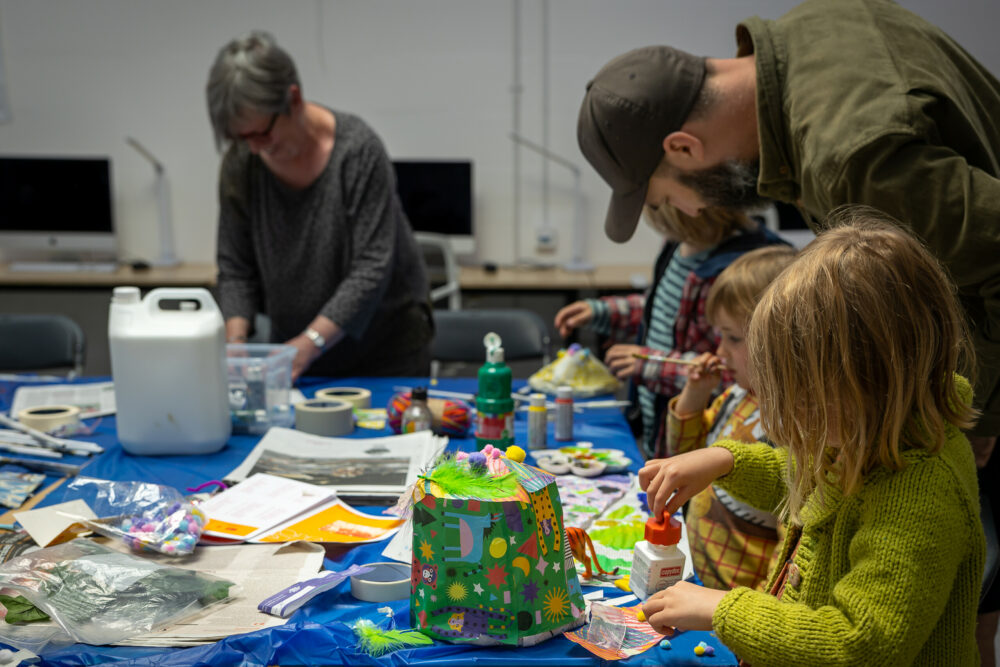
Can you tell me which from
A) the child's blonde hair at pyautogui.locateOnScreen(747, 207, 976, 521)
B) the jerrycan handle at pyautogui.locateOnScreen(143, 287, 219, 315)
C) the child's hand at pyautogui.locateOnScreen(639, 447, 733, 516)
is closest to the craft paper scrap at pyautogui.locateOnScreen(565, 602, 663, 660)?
the child's hand at pyautogui.locateOnScreen(639, 447, 733, 516)

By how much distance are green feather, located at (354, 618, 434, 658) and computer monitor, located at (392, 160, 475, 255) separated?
3.56 m

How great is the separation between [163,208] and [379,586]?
4.00 metres

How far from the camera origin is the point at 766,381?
846 millimetres

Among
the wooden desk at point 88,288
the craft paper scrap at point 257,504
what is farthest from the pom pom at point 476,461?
the wooden desk at point 88,288

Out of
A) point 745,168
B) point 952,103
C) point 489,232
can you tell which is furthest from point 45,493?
point 489,232

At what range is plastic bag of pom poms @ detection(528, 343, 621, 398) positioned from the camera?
2.02 m

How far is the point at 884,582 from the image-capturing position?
75cm

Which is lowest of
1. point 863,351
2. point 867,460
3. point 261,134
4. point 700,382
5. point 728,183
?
point 700,382

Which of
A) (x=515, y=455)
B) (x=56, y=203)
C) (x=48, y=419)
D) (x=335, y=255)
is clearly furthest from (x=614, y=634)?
(x=56, y=203)

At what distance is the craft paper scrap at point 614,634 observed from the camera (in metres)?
0.91

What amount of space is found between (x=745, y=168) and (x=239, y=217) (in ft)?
4.80

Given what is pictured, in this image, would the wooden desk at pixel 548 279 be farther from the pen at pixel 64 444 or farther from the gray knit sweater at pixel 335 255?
the pen at pixel 64 444

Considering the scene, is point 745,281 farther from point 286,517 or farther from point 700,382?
point 286,517

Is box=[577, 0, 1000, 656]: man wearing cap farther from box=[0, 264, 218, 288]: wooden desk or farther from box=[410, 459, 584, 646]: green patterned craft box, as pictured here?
box=[0, 264, 218, 288]: wooden desk
